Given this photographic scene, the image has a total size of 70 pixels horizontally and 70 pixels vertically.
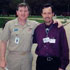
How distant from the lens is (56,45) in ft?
15.0

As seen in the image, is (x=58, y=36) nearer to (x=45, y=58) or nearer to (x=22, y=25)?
(x=45, y=58)

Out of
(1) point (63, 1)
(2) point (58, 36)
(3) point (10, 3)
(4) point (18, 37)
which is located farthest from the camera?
(1) point (63, 1)

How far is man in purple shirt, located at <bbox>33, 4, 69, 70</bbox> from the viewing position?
14.9ft

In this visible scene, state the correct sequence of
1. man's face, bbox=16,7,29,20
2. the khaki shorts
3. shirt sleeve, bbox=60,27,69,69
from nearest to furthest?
1. shirt sleeve, bbox=60,27,69,69
2. man's face, bbox=16,7,29,20
3. the khaki shorts

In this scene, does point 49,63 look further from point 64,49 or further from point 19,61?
point 19,61

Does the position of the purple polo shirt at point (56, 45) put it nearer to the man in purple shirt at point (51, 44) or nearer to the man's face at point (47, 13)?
the man in purple shirt at point (51, 44)

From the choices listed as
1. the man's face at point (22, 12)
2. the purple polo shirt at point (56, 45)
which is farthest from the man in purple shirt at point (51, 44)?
the man's face at point (22, 12)

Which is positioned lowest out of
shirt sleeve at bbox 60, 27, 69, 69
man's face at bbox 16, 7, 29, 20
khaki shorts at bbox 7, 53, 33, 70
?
khaki shorts at bbox 7, 53, 33, 70

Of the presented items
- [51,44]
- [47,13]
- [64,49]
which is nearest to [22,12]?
[47,13]

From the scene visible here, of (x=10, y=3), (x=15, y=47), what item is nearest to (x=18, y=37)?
(x=15, y=47)

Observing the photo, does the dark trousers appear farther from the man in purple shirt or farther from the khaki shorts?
the khaki shorts

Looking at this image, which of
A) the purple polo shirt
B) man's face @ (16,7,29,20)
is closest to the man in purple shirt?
the purple polo shirt

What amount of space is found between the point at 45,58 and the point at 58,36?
42 cm

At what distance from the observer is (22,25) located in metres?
4.97
